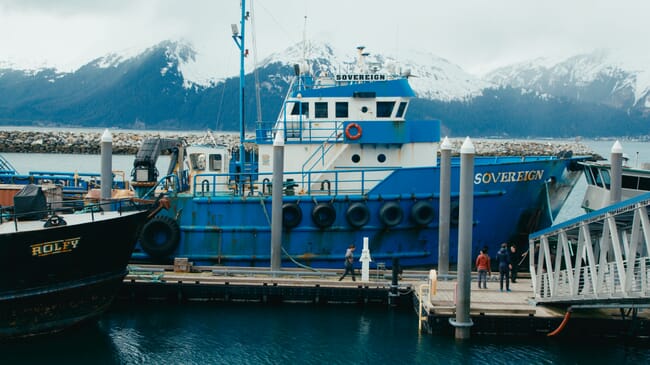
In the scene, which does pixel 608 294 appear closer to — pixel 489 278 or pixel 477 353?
pixel 477 353

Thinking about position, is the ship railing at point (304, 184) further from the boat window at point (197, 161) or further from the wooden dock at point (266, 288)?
the wooden dock at point (266, 288)

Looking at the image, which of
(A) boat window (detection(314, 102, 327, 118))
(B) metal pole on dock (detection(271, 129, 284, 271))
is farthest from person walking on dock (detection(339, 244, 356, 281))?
(A) boat window (detection(314, 102, 327, 118))

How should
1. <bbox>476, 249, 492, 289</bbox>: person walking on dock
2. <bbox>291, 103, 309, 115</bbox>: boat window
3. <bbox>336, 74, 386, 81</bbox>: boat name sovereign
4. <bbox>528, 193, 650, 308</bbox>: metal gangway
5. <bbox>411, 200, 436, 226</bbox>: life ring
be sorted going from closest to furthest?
<bbox>528, 193, 650, 308</bbox>: metal gangway
<bbox>476, 249, 492, 289</bbox>: person walking on dock
<bbox>411, 200, 436, 226</bbox>: life ring
<bbox>291, 103, 309, 115</bbox>: boat window
<bbox>336, 74, 386, 81</bbox>: boat name sovereign

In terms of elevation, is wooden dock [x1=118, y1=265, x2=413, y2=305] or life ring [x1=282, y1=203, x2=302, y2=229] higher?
life ring [x1=282, y1=203, x2=302, y2=229]

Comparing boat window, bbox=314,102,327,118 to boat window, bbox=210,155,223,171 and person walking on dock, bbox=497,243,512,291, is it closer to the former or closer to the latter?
boat window, bbox=210,155,223,171

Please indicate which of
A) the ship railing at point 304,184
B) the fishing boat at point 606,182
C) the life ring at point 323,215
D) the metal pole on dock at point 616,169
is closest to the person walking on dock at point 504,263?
the metal pole on dock at point 616,169

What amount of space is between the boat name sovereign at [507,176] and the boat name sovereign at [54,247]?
33.7ft

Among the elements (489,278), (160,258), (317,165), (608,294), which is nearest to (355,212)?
(317,165)

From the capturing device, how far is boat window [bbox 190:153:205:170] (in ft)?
71.1

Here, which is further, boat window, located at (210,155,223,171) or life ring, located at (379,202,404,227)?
boat window, located at (210,155,223,171)

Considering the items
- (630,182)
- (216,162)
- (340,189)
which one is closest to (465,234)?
(340,189)

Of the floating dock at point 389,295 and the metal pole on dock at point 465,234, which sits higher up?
the metal pole on dock at point 465,234

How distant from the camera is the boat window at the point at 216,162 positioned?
21672mm

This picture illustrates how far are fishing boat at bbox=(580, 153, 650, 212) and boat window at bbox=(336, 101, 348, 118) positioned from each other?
750 cm
